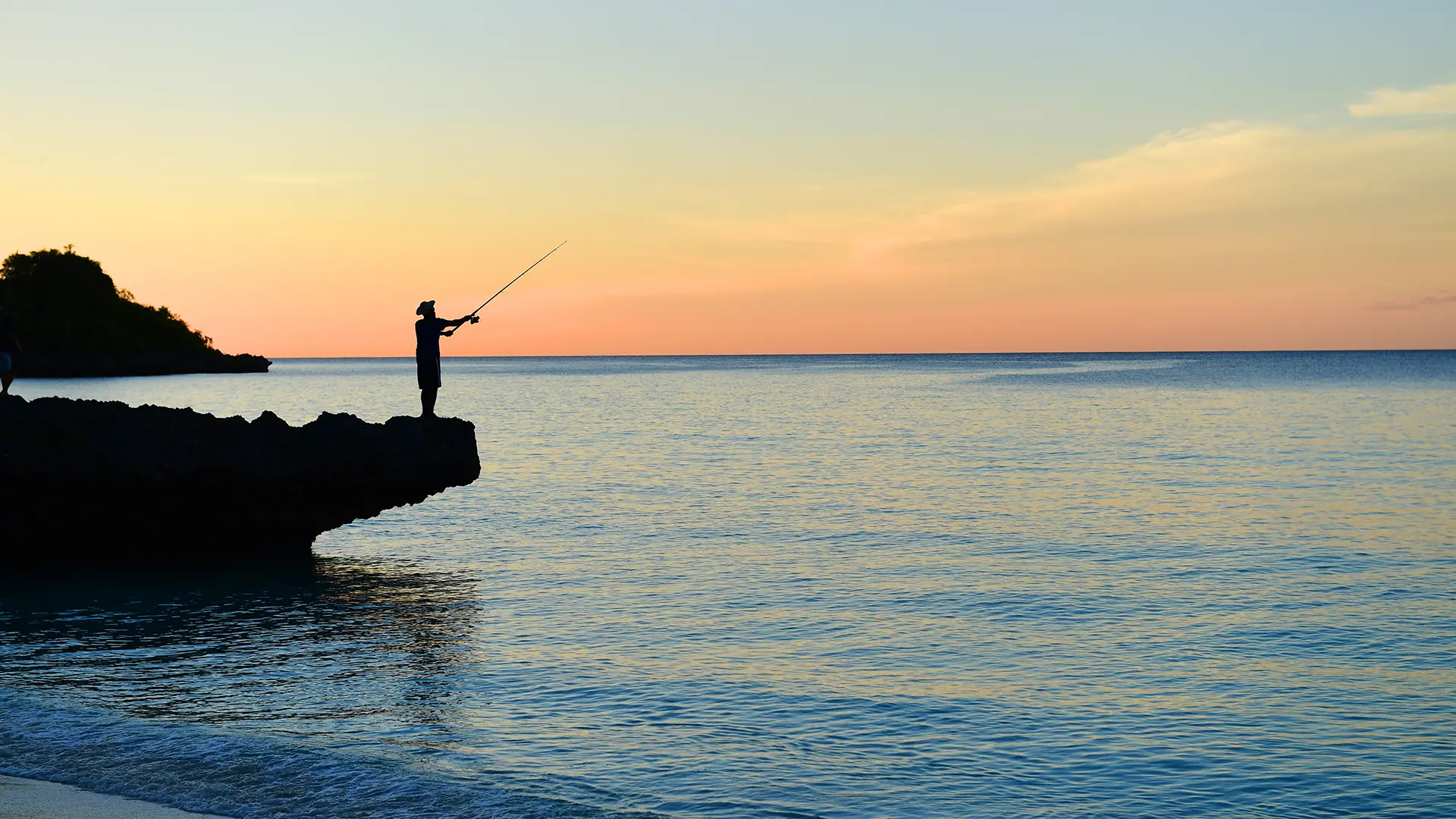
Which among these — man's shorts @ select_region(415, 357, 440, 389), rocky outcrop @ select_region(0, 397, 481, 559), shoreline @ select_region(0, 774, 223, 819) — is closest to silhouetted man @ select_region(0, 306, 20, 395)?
rocky outcrop @ select_region(0, 397, 481, 559)

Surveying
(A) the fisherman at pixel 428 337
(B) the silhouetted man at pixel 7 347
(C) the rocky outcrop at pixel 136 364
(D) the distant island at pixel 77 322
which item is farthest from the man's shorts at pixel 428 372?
(D) the distant island at pixel 77 322

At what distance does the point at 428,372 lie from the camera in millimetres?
19406

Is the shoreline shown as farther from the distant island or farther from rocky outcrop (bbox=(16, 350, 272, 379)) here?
the distant island

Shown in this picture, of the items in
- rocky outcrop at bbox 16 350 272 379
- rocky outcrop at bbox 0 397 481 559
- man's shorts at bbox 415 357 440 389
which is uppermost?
rocky outcrop at bbox 16 350 272 379

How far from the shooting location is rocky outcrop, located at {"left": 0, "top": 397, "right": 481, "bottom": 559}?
58.5 feet

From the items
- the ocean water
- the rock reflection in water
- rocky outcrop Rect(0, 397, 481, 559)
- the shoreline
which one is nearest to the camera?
the shoreline

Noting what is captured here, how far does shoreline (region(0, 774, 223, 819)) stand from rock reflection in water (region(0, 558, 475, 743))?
1.96 m

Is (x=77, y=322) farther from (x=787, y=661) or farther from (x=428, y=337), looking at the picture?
(x=787, y=661)

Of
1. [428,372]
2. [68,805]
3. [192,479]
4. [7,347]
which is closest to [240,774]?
[68,805]

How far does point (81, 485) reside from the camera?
17.9 m

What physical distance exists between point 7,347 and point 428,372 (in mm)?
9676

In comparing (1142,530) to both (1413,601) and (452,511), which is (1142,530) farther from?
(452,511)

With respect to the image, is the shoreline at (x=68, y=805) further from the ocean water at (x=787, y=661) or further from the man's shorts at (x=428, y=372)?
the man's shorts at (x=428, y=372)

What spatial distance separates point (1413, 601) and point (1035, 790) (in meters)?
10.3
